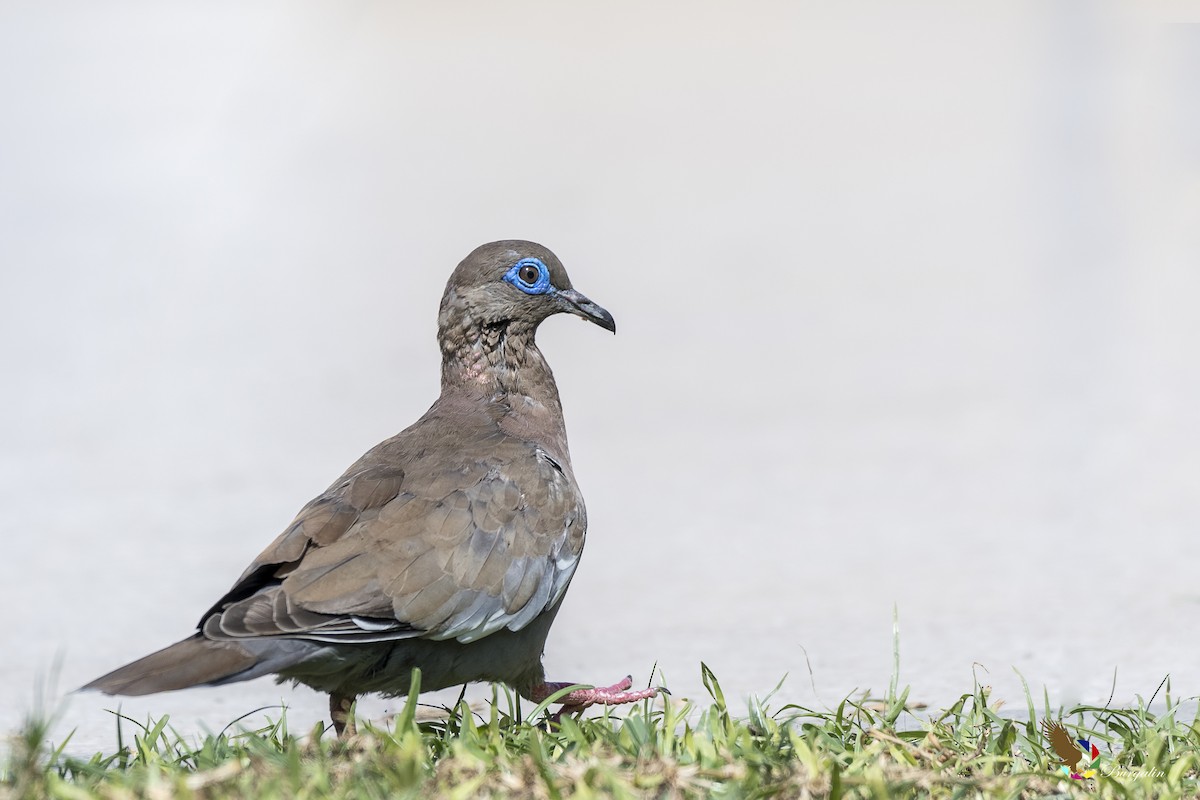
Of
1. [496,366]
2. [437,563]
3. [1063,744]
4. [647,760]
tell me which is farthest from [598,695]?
[1063,744]

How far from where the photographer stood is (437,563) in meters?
3.81

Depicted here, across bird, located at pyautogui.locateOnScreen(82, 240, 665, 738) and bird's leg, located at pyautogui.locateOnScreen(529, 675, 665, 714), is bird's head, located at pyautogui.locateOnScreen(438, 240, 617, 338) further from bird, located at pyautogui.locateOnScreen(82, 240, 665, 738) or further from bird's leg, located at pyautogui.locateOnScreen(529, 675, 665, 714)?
bird's leg, located at pyautogui.locateOnScreen(529, 675, 665, 714)

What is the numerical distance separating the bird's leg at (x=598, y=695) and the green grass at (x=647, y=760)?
0.19 feet

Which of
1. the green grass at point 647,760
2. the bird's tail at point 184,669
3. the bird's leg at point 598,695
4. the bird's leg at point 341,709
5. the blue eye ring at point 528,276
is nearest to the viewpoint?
the green grass at point 647,760

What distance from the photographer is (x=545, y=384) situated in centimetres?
461

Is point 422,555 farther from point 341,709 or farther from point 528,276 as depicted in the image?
point 528,276

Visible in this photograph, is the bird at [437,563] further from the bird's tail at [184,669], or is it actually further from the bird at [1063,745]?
the bird at [1063,745]

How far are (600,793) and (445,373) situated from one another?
6.03 ft

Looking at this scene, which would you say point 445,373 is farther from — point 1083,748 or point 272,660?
point 1083,748

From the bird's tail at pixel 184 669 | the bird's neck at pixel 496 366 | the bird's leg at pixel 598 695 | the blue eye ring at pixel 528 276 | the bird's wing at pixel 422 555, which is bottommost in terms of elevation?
the bird's leg at pixel 598 695

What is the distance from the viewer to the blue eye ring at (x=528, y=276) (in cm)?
454

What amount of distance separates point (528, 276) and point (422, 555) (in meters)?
1.05

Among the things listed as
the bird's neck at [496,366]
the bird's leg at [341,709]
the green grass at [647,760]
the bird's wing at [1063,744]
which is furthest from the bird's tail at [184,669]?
the bird's wing at [1063,744]

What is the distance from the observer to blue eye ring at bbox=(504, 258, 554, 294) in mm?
4535
